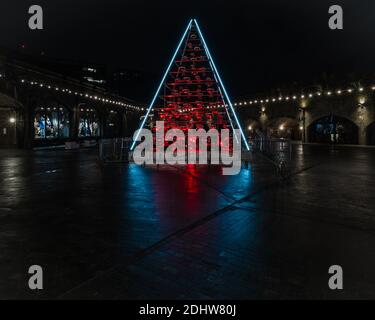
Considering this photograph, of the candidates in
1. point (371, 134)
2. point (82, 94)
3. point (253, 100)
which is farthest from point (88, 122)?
point (371, 134)

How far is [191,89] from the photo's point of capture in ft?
68.7

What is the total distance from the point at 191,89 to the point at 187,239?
15.7 meters

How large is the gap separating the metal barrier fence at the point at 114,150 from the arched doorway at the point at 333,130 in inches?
1086

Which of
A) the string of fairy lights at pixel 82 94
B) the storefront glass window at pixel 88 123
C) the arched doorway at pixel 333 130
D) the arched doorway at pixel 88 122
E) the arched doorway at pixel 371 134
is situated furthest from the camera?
the storefront glass window at pixel 88 123

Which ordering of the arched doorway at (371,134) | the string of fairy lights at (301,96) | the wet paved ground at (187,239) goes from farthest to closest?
the string of fairy lights at (301,96) < the arched doorway at (371,134) < the wet paved ground at (187,239)

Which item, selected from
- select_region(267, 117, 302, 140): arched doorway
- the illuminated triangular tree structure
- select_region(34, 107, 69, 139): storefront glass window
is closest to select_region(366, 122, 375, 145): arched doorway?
select_region(267, 117, 302, 140): arched doorway

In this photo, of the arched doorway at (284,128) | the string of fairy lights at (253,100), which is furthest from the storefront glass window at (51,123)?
the arched doorway at (284,128)

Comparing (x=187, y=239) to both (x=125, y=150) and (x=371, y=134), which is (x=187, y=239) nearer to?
(x=125, y=150)

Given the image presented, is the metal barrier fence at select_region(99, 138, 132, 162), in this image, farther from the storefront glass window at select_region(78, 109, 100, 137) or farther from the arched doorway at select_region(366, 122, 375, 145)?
the arched doorway at select_region(366, 122, 375, 145)

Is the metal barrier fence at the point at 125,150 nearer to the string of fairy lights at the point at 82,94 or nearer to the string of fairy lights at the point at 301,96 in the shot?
the string of fairy lights at the point at 82,94

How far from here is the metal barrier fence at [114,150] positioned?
20.1m

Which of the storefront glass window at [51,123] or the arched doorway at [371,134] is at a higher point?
the storefront glass window at [51,123]
